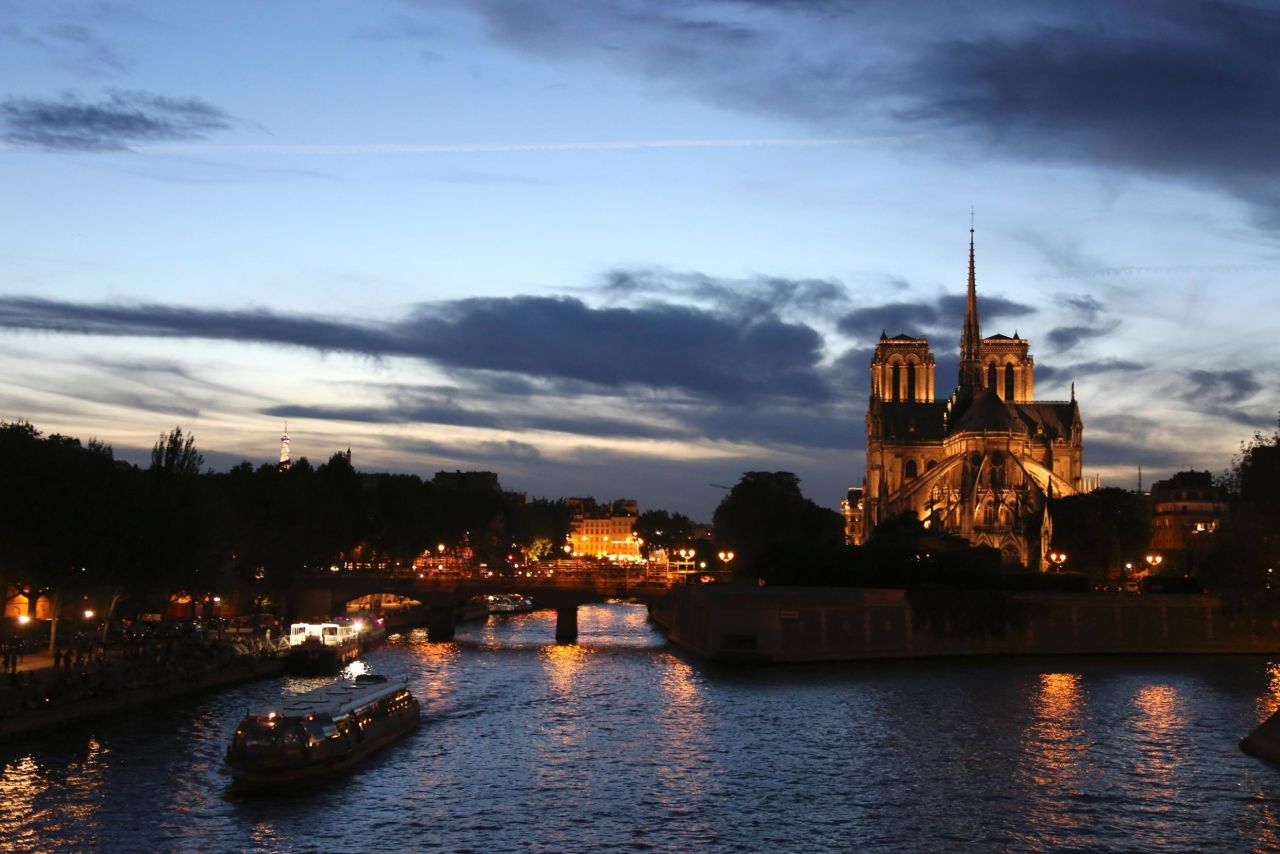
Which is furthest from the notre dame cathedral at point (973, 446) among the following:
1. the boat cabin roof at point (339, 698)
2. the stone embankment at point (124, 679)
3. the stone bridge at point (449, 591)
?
the boat cabin roof at point (339, 698)

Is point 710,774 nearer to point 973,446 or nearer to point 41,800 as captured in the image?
point 41,800

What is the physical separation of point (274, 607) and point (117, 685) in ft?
158

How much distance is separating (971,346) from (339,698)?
14234 cm

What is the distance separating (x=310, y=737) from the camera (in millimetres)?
43969

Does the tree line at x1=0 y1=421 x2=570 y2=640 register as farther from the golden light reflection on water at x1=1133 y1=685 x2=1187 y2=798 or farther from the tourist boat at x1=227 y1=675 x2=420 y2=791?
the golden light reflection on water at x1=1133 y1=685 x2=1187 y2=798

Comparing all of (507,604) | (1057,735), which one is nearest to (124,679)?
(1057,735)

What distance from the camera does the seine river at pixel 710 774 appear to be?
1469 inches

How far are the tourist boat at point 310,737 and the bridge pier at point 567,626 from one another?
4330cm

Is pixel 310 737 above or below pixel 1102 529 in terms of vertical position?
below

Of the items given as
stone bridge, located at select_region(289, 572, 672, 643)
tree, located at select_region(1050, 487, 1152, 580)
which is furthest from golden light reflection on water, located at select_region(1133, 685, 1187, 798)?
tree, located at select_region(1050, 487, 1152, 580)

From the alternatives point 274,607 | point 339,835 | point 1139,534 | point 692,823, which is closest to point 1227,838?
point 692,823

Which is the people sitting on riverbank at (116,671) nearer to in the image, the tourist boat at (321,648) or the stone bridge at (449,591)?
the tourist boat at (321,648)

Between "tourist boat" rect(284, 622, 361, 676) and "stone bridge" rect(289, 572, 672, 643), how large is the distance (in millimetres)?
10402

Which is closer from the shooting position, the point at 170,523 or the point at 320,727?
the point at 320,727
